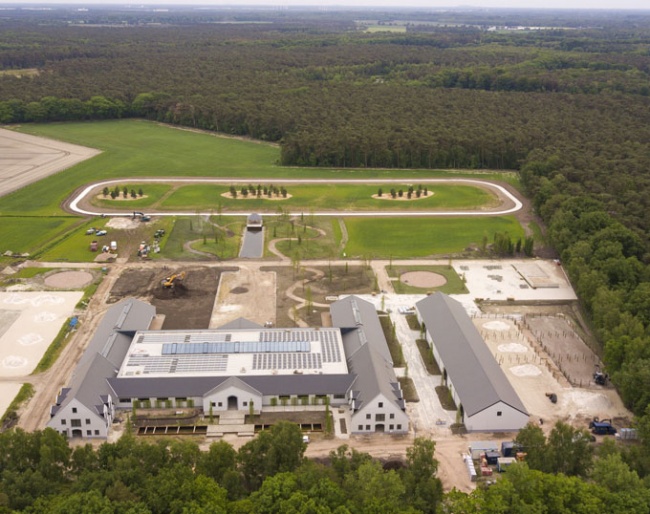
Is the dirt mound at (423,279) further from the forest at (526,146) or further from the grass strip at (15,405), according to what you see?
the grass strip at (15,405)

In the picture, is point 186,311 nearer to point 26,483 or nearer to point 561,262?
point 26,483

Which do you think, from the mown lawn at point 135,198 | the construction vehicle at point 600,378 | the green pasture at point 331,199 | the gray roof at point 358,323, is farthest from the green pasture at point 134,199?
the construction vehicle at point 600,378

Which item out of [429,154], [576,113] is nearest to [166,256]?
[429,154]

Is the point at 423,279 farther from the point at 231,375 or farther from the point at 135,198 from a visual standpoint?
the point at 135,198

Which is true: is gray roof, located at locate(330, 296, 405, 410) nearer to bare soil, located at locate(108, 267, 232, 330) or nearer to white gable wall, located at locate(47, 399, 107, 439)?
bare soil, located at locate(108, 267, 232, 330)

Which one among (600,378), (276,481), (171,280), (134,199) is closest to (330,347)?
(276,481)

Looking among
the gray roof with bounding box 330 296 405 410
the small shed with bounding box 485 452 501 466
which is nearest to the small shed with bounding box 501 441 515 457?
the small shed with bounding box 485 452 501 466
